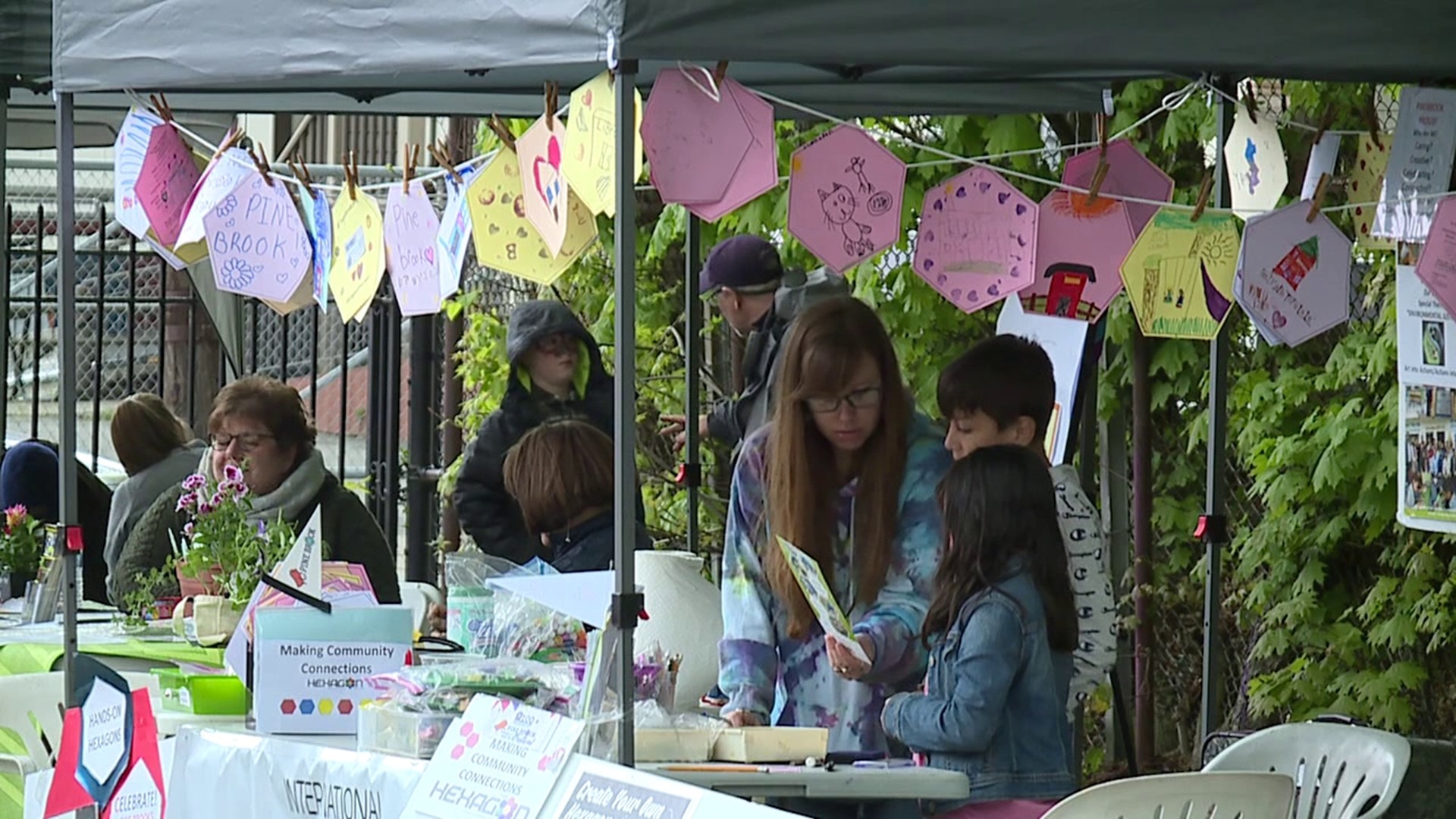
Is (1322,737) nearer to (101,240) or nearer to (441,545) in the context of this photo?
(441,545)

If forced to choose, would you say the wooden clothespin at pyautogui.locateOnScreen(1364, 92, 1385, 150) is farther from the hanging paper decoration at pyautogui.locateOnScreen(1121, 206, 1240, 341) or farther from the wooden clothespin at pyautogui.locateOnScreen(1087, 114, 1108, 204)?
the wooden clothespin at pyautogui.locateOnScreen(1087, 114, 1108, 204)

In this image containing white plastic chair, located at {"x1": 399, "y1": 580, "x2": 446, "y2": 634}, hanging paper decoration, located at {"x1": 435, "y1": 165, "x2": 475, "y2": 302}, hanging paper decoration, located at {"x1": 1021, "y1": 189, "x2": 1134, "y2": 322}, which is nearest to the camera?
hanging paper decoration, located at {"x1": 435, "y1": 165, "x2": 475, "y2": 302}

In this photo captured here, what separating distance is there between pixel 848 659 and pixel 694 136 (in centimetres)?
98

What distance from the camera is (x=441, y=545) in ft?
29.4

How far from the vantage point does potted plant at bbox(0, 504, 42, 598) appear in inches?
247

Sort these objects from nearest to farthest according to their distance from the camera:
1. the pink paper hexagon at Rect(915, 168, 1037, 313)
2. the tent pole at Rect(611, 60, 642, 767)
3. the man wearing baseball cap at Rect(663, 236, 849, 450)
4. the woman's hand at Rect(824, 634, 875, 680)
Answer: the tent pole at Rect(611, 60, 642, 767) → the woman's hand at Rect(824, 634, 875, 680) → the pink paper hexagon at Rect(915, 168, 1037, 313) → the man wearing baseball cap at Rect(663, 236, 849, 450)

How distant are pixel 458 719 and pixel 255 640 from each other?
616mm

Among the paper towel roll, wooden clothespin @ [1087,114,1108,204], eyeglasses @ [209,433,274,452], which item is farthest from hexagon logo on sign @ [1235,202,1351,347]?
eyeglasses @ [209,433,274,452]

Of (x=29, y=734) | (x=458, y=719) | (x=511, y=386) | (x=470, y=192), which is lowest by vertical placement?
(x=29, y=734)

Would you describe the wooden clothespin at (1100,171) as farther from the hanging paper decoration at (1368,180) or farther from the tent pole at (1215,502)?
the hanging paper decoration at (1368,180)

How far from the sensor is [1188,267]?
4559 millimetres

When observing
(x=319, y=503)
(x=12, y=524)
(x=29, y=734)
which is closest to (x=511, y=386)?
(x=319, y=503)

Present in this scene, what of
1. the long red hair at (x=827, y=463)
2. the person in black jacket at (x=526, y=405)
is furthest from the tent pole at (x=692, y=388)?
the long red hair at (x=827, y=463)

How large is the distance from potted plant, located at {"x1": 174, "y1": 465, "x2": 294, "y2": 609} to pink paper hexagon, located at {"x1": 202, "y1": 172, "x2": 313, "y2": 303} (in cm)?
45
